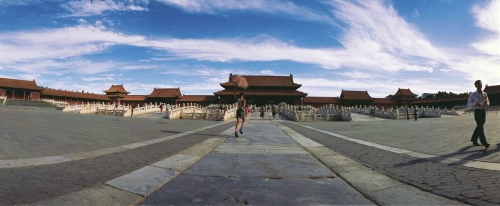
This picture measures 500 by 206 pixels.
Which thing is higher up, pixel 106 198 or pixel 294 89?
pixel 294 89

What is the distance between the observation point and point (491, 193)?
2.76 meters

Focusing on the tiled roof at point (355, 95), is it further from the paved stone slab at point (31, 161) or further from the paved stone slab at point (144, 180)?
the paved stone slab at point (31, 161)

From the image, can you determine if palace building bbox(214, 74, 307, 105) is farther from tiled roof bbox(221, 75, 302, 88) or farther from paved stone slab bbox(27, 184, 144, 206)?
paved stone slab bbox(27, 184, 144, 206)

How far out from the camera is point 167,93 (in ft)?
192

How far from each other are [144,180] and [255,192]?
147cm

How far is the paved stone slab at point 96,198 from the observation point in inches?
95.6

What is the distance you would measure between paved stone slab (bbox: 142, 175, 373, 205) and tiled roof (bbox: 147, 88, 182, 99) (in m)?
56.0

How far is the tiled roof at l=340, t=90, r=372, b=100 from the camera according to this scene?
189ft

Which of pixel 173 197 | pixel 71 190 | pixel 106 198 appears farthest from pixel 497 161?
pixel 71 190

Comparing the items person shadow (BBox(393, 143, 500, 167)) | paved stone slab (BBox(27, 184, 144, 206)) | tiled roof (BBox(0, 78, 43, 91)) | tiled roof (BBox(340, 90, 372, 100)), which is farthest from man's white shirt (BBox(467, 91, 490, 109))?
tiled roof (BBox(0, 78, 43, 91))

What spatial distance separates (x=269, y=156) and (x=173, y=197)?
262cm

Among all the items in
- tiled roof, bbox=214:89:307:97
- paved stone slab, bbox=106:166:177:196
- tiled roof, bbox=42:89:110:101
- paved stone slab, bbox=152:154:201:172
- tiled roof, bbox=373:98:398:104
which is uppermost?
tiled roof, bbox=214:89:307:97

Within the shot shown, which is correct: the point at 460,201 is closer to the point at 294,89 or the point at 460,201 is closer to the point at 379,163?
the point at 379,163

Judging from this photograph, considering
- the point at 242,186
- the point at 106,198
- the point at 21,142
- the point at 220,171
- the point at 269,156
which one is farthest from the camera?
the point at 21,142
